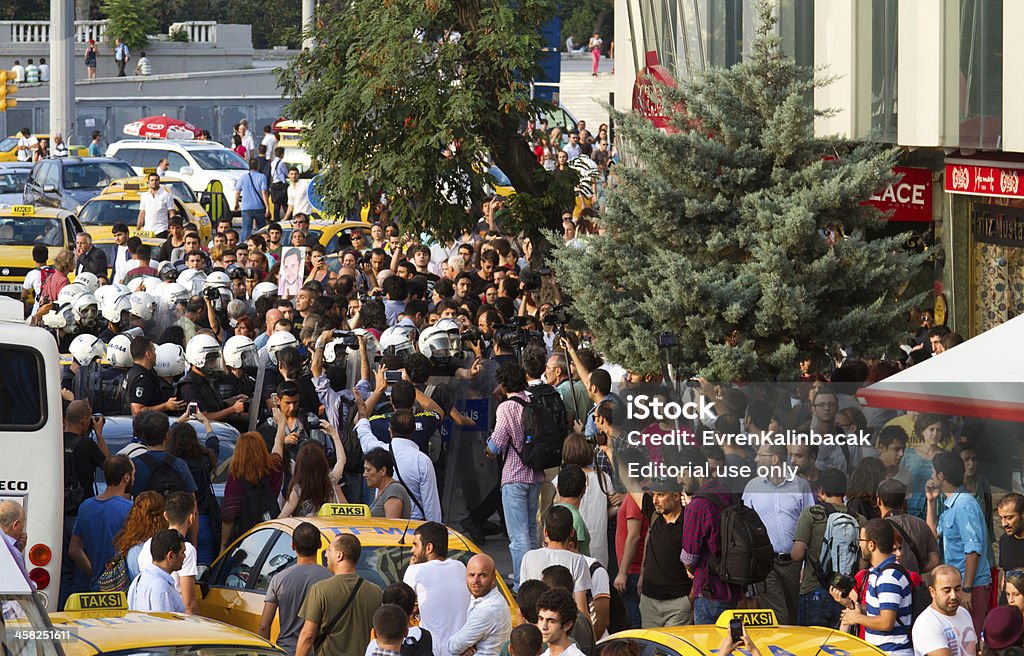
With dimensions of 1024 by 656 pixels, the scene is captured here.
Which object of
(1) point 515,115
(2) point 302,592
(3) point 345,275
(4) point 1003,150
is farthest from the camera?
(1) point 515,115

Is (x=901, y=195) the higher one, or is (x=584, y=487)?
(x=901, y=195)

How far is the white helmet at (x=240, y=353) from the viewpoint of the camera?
1473cm

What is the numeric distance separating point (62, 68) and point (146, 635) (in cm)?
4192

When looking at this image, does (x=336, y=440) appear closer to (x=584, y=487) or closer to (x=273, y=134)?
(x=584, y=487)

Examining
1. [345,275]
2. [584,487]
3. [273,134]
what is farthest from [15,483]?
[273,134]

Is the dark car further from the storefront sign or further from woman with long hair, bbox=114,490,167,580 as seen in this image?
woman with long hair, bbox=114,490,167,580

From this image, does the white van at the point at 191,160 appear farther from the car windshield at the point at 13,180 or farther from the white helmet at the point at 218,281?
the white helmet at the point at 218,281

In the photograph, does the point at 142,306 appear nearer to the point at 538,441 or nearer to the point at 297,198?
the point at 538,441

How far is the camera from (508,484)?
12930mm

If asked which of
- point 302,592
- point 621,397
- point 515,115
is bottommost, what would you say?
point 302,592

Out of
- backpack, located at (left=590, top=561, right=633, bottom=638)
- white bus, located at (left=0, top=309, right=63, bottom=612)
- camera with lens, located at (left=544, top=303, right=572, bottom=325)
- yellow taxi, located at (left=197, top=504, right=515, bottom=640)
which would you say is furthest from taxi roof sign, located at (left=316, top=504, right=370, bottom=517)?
camera with lens, located at (left=544, top=303, right=572, bottom=325)

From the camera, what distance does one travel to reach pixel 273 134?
4425cm

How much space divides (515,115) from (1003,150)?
18.8 feet

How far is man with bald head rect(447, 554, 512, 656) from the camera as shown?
908 cm
